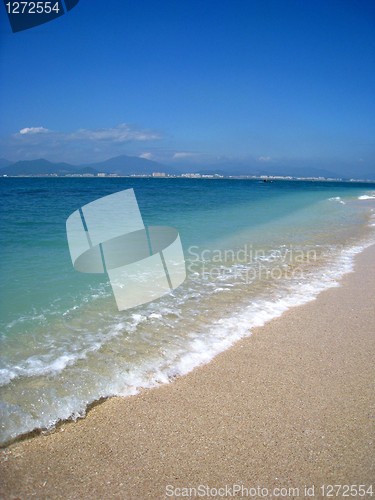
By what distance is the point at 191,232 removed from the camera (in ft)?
42.4

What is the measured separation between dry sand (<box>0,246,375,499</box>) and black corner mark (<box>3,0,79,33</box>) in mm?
3010

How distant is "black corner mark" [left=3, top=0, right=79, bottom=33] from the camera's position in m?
2.15

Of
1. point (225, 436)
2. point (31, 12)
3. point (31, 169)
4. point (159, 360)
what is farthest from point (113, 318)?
point (31, 169)

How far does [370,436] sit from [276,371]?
103cm

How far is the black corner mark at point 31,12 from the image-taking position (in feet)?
7.05

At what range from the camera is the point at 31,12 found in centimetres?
224

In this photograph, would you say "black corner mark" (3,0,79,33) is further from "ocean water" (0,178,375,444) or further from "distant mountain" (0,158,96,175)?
"distant mountain" (0,158,96,175)

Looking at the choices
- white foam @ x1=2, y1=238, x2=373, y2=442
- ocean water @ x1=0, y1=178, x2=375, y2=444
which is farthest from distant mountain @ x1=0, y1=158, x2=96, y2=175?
white foam @ x1=2, y1=238, x2=373, y2=442

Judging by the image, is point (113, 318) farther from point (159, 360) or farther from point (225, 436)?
point (225, 436)

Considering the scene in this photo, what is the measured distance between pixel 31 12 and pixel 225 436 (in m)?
3.47

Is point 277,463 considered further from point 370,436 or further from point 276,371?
point 276,371

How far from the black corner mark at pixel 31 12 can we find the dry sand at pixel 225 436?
3.01 m

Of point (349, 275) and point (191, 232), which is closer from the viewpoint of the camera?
point (349, 275)

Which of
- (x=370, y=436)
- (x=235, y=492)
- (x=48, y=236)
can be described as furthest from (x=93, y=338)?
(x=48, y=236)
